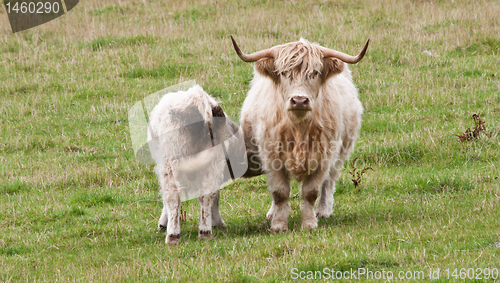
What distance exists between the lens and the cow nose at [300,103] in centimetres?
546

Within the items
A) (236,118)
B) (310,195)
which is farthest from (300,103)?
(236,118)

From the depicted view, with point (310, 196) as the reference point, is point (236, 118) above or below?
below

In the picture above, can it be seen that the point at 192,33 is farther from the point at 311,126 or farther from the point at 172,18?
the point at 311,126

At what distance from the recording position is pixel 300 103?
546 centimetres

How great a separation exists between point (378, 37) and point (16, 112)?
7.98 metres

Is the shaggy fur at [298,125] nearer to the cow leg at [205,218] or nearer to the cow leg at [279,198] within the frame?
the cow leg at [279,198]

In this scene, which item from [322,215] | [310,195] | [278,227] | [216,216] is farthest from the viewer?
[322,215]

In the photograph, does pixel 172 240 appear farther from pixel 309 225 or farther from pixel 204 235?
pixel 309 225

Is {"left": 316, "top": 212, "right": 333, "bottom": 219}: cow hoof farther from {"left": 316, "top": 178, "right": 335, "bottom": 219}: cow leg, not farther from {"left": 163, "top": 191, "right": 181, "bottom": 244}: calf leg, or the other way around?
{"left": 163, "top": 191, "right": 181, "bottom": 244}: calf leg

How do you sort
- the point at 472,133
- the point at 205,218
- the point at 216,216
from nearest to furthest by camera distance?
1. the point at 205,218
2. the point at 216,216
3. the point at 472,133

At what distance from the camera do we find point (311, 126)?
19.5 ft

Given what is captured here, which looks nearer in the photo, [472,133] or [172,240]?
[172,240]

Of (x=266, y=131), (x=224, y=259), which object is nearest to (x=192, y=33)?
(x=266, y=131)

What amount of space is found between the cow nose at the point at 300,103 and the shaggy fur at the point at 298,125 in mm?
138
